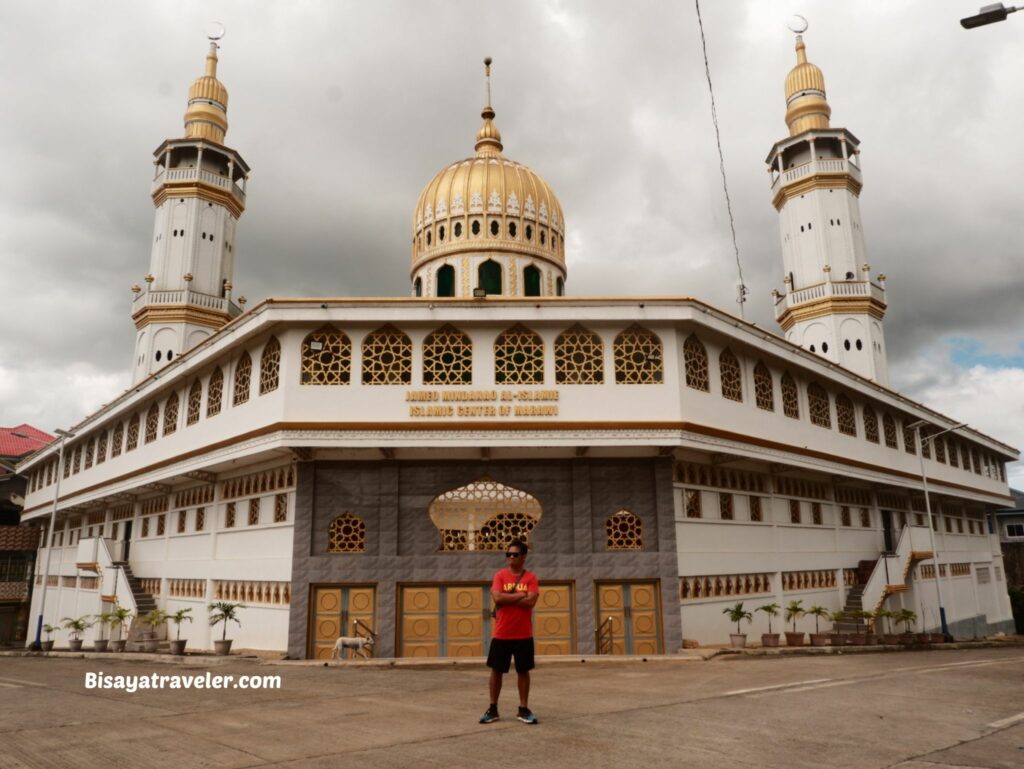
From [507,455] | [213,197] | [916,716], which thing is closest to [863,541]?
[507,455]

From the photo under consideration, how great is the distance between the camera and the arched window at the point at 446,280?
26.7 meters

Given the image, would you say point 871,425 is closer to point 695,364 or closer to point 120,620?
point 695,364

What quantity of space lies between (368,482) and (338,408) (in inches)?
81.1

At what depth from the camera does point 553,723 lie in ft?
24.6

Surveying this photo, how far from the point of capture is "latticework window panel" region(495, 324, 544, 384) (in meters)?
17.4

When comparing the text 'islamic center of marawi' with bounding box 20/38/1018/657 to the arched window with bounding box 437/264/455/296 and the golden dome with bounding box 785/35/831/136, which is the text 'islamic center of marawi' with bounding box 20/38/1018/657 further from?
the golden dome with bounding box 785/35/831/136

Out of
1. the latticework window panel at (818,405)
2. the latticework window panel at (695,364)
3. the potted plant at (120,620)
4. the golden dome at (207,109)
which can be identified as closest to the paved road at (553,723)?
the latticework window panel at (695,364)

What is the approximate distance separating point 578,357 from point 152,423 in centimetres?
1584

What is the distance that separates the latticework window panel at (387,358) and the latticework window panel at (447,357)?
1.40 feet

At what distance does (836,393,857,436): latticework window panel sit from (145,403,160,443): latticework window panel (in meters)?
22.7

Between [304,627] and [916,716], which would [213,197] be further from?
[916,716]

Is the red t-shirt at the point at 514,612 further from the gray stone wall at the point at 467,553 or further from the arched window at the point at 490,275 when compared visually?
the arched window at the point at 490,275

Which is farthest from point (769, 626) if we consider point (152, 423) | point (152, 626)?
point (152, 423)

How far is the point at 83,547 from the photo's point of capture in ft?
95.5
